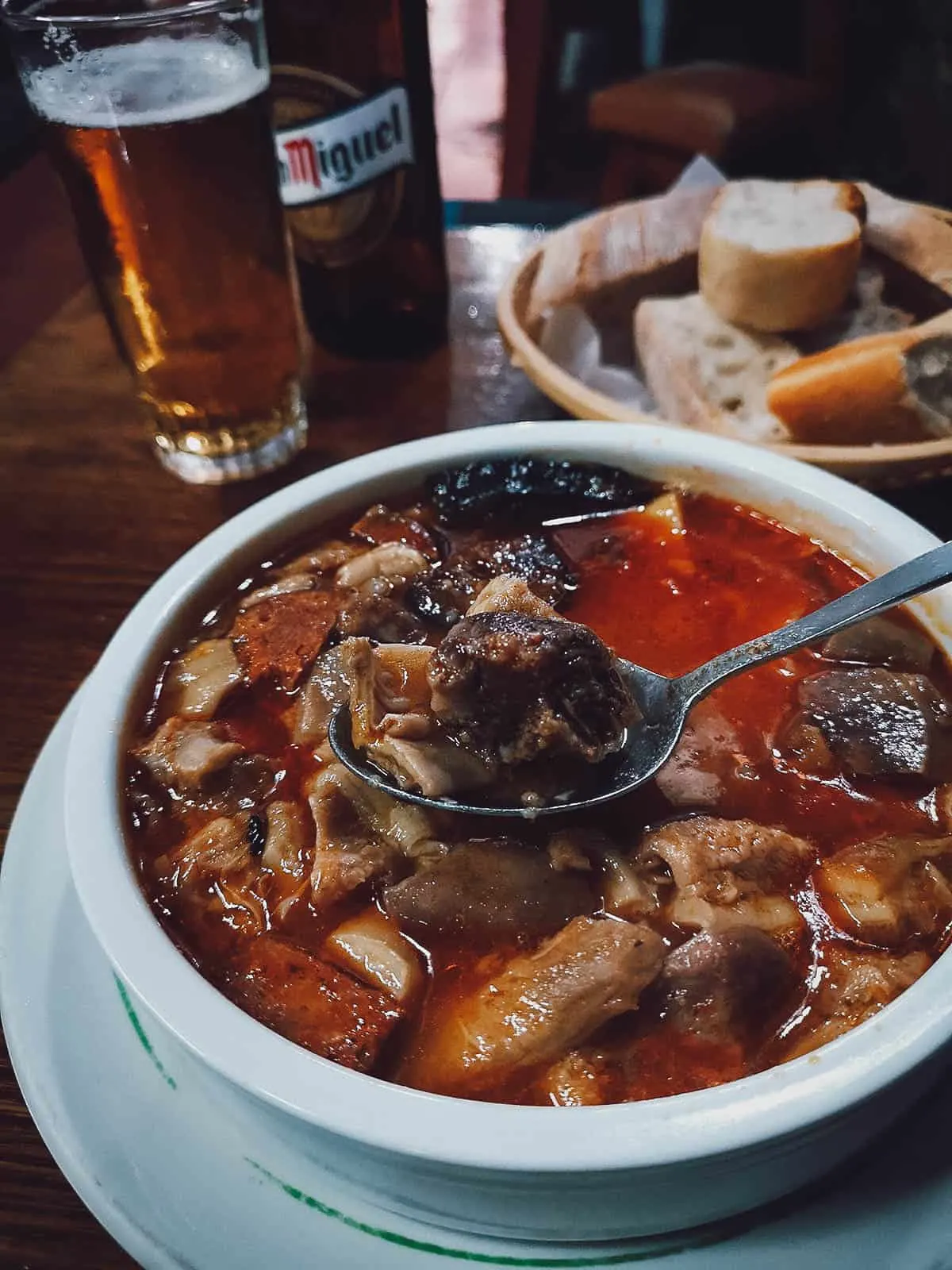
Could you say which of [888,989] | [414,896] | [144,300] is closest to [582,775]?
[414,896]

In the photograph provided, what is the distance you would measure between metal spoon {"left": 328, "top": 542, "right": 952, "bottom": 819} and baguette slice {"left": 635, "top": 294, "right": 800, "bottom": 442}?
0.93 meters

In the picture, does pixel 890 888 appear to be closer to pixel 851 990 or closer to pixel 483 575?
pixel 851 990

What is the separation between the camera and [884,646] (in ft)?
4.67

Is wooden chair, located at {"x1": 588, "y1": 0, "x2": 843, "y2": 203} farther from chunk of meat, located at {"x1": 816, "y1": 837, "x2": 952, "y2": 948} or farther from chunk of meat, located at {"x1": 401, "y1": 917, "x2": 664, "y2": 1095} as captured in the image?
chunk of meat, located at {"x1": 401, "y1": 917, "x2": 664, "y2": 1095}

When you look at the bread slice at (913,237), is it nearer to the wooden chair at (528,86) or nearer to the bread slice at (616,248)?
the bread slice at (616,248)

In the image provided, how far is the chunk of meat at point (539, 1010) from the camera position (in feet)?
3.36

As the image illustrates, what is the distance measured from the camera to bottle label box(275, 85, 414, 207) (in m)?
2.21

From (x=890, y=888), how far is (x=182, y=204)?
5.51 feet

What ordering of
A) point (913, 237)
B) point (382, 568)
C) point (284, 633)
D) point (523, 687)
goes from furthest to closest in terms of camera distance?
point (913, 237), point (382, 568), point (284, 633), point (523, 687)

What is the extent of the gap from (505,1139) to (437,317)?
2.14m

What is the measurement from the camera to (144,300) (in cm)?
204

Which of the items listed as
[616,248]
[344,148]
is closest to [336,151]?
[344,148]

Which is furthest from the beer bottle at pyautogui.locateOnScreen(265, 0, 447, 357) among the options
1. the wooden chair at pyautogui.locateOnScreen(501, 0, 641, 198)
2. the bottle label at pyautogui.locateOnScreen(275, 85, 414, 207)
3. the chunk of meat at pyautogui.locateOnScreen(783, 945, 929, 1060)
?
the wooden chair at pyautogui.locateOnScreen(501, 0, 641, 198)

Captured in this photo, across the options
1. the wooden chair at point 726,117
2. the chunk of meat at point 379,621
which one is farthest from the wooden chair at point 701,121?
the chunk of meat at point 379,621
